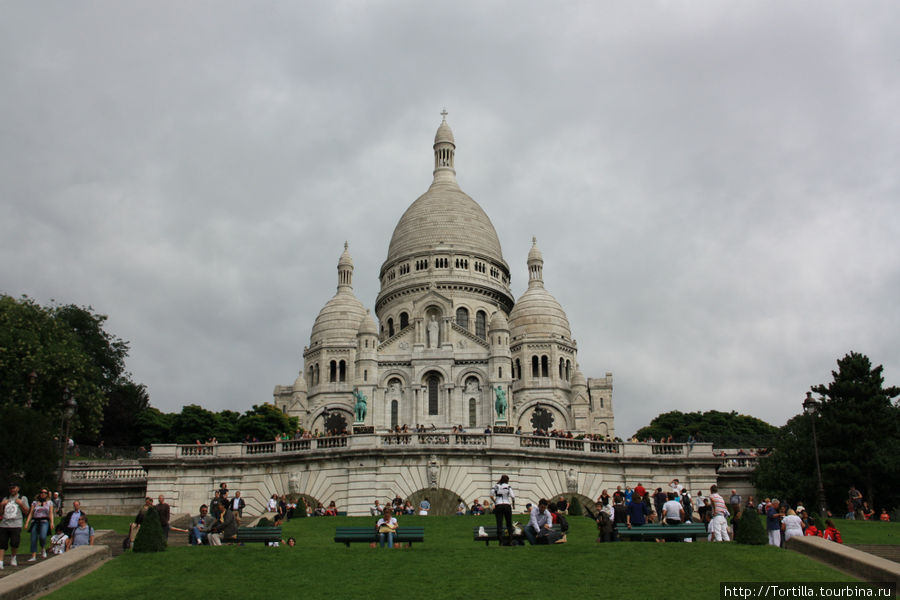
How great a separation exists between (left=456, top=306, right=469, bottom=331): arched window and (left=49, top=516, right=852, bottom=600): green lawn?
6910cm

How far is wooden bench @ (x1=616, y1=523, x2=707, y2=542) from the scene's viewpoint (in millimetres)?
21000

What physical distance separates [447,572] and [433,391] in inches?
2428

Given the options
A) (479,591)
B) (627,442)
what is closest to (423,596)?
(479,591)

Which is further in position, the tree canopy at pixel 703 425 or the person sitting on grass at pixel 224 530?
the tree canopy at pixel 703 425

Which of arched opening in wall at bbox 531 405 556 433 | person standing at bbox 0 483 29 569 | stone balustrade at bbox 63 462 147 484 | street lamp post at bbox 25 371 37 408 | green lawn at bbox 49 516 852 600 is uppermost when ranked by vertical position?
arched opening in wall at bbox 531 405 556 433

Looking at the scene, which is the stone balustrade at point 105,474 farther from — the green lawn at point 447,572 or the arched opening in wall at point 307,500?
the green lawn at point 447,572

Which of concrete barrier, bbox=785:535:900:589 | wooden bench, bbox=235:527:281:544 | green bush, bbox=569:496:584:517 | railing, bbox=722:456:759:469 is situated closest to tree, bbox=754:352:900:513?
railing, bbox=722:456:759:469

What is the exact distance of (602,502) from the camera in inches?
976

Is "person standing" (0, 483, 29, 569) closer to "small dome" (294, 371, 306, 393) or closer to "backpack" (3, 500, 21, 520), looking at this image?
"backpack" (3, 500, 21, 520)

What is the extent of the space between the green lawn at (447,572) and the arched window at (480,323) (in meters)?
68.9

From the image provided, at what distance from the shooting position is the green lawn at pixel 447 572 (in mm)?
15477

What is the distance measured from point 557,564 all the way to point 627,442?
20.4 m

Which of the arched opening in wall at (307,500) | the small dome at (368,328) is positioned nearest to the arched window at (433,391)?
the small dome at (368,328)

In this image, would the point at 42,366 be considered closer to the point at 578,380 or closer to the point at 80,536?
the point at 80,536
